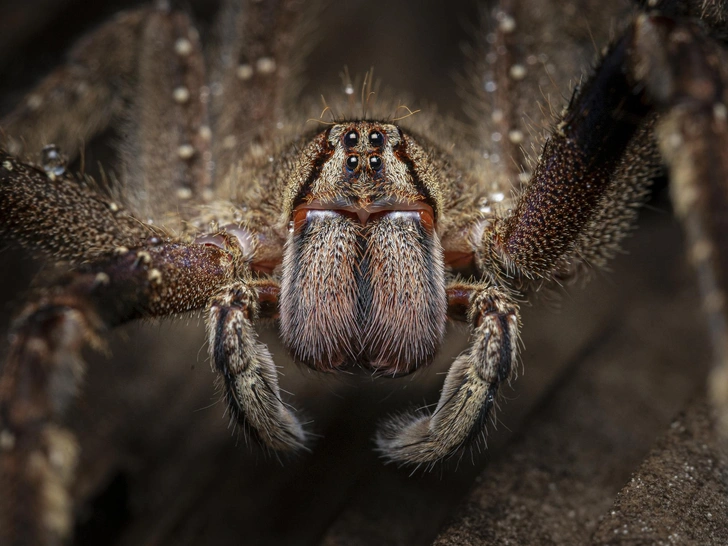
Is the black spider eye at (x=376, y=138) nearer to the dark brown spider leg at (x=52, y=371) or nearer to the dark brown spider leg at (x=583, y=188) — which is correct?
the dark brown spider leg at (x=583, y=188)

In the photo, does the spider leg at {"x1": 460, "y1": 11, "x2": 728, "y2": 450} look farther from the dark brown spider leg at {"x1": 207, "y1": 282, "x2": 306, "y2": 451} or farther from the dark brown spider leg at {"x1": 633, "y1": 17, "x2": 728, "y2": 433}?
the dark brown spider leg at {"x1": 207, "y1": 282, "x2": 306, "y2": 451}

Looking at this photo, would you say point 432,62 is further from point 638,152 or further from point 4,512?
point 4,512

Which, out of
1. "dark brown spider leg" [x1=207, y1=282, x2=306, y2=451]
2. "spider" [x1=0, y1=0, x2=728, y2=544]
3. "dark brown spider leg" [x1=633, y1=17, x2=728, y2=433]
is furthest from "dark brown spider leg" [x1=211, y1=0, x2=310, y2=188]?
"dark brown spider leg" [x1=633, y1=17, x2=728, y2=433]

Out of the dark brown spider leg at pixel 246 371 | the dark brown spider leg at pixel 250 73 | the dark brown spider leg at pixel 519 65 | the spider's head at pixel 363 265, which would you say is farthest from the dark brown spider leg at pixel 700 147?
the dark brown spider leg at pixel 250 73

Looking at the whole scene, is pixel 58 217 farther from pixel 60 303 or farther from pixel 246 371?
pixel 246 371

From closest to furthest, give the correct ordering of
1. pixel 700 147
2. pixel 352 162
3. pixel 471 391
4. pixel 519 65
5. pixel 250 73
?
pixel 700 147, pixel 471 391, pixel 352 162, pixel 519 65, pixel 250 73

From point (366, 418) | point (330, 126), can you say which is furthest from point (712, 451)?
point (330, 126)

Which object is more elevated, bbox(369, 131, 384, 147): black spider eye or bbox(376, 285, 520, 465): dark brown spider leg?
bbox(369, 131, 384, 147): black spider eye

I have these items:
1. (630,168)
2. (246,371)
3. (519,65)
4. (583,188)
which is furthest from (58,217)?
(519,65)
